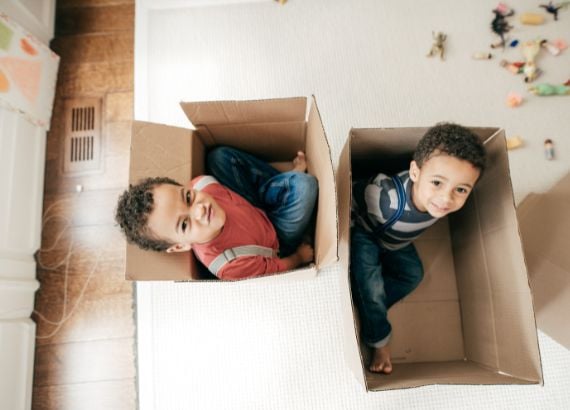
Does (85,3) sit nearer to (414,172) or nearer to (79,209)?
(79,209)

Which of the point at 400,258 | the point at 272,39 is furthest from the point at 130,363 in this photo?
the point at 272,39

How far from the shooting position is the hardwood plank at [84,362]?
1.03m

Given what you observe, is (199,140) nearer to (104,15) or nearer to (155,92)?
(155,92)

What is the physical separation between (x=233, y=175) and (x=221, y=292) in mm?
291

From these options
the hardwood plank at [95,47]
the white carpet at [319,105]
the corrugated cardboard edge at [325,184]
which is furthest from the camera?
the hardwood plank at [95,47]

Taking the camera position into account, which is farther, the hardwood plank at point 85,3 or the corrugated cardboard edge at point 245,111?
the hardwood plank at point 85,3

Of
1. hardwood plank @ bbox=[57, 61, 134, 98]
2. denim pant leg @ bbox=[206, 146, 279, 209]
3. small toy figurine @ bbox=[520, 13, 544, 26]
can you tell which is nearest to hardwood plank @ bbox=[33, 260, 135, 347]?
denim pant leg @ bbox=[206, 146, 279, 209]

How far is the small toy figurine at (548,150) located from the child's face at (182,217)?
33.2 inches

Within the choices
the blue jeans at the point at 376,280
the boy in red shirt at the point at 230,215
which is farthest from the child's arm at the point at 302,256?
the blue jeans at the point at 376,280

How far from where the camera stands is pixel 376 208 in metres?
0.85

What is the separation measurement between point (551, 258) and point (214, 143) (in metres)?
0.76

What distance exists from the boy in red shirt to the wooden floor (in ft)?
1.15

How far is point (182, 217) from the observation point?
76 cm

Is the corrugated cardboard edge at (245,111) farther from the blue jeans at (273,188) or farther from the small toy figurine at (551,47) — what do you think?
the small toy figurine at (551,47)
